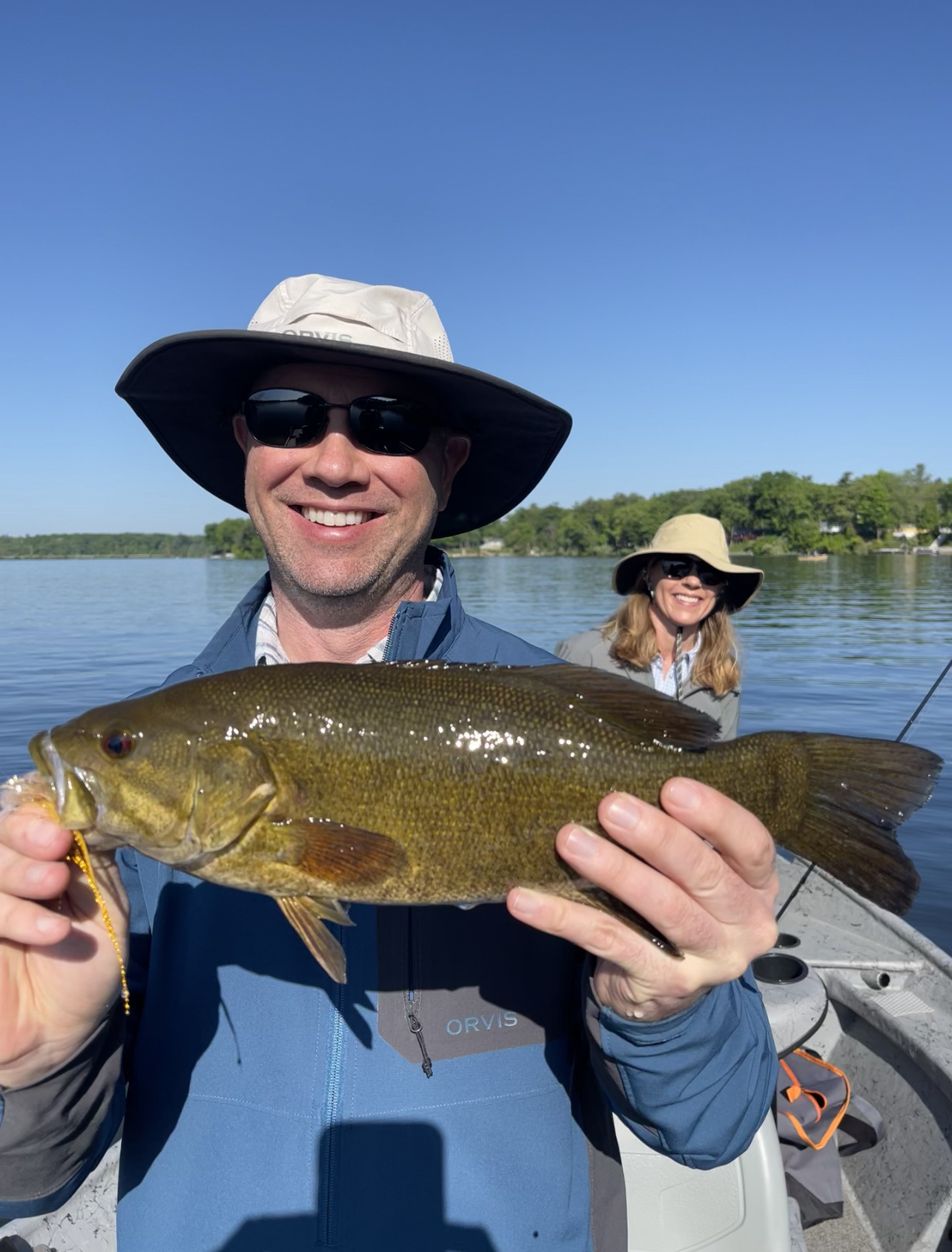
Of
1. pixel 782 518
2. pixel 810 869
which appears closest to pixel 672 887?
pixel 810 869

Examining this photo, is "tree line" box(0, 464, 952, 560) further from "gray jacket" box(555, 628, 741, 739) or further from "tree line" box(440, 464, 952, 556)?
"gray jacket" box(555, 628, 741, 739)

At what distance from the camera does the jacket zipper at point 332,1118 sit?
7.32ft

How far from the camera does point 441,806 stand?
220cm

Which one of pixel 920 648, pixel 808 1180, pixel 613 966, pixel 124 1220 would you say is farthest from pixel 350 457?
pixel 920 648

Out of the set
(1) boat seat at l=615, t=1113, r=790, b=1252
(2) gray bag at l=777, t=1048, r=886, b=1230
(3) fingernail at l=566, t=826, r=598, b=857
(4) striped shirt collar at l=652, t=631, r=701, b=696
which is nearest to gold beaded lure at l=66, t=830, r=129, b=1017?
(3) fingernail at l=566, t=826, r=598, b=857

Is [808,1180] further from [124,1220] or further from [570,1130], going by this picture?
[124,1220]

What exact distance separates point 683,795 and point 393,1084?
3.93 feet

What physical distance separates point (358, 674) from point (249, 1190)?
4.80 ft

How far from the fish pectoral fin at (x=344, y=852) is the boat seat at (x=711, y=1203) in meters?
2.23

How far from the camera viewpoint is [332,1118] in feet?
7.48

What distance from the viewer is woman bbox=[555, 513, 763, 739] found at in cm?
771

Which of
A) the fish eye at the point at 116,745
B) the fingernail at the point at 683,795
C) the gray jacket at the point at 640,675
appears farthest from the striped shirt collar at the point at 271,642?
the gray jacket at the point at 640,675

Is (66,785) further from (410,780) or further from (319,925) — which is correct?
(410,780)

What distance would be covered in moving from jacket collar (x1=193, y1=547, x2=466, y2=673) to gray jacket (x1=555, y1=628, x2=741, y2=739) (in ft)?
14.3
